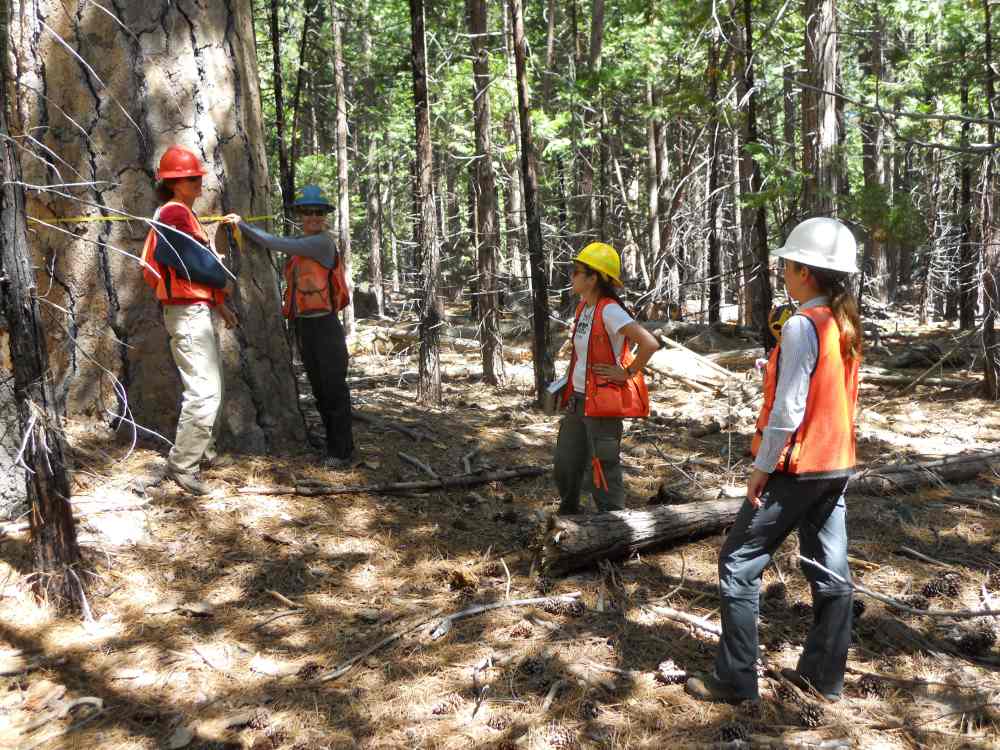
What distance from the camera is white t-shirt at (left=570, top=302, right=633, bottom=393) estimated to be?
485cm

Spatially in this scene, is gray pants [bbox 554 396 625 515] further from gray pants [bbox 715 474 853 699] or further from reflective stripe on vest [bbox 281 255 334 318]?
reflective stripe on vest [bbox 281 255 334 318]

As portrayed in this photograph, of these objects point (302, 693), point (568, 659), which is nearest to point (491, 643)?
point (568, 659)

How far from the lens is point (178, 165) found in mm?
5102

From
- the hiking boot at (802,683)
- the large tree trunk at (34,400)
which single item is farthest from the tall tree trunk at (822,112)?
the large tree trunk at (34,400)

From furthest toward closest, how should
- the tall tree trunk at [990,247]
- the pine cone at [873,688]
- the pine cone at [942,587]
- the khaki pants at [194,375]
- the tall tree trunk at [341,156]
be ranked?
the tall tree trunk at [341,156] → the tall tree trunk at [990,247] → the khaki pants at [194,375] → the pine cone at [942,587] → the pine cone at [873,688]

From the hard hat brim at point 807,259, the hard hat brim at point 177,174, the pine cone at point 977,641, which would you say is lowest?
the pine cone at point 977,641

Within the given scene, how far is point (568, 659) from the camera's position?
3857 mm

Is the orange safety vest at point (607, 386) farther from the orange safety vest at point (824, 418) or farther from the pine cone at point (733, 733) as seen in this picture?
the pine cone at point (733, 733)

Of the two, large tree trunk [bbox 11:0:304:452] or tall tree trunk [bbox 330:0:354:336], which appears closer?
large tree trunk [bbox 11:0:304:452]

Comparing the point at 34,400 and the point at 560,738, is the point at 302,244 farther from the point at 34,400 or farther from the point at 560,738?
the point at 560,738

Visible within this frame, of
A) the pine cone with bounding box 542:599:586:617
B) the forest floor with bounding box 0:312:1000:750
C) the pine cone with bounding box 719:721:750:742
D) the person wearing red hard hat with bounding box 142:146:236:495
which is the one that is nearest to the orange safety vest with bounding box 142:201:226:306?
the person wearing red hard hat with bounding box 142:146:236:495

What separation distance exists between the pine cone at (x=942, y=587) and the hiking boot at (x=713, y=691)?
1.89 metres

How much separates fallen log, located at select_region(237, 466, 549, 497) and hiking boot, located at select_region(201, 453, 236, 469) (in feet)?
1.03

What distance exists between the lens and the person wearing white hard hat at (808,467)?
3.32 metres
